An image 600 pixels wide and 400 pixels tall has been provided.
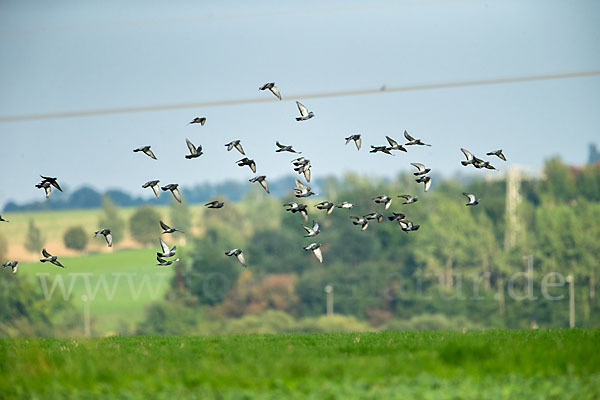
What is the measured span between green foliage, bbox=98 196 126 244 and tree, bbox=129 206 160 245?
1.27 m

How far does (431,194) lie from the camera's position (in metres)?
123

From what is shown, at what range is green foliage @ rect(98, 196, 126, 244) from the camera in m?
113

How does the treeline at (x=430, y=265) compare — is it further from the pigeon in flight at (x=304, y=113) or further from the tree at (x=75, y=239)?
the pigeon in flight at (x=304, y=113)

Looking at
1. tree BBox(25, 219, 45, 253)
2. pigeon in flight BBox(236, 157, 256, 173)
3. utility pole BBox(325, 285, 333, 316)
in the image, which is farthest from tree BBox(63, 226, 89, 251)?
pigeon in flight BBox(236, 157, 256, 173)

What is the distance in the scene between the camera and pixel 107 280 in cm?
11588

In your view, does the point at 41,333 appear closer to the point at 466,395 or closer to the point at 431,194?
the point at 431,194

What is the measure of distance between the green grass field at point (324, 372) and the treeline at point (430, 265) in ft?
300

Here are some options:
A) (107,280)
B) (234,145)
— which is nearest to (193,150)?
(234,145)

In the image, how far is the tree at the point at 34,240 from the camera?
10831cm

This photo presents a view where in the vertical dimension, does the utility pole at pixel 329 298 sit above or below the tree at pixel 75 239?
below

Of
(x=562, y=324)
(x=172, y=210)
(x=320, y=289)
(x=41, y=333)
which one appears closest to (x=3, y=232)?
(x=41, y=333)

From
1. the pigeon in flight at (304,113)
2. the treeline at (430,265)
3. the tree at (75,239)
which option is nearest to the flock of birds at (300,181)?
the pigeon in flight at (304,113)

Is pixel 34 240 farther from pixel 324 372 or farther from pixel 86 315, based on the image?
pixel 324 372

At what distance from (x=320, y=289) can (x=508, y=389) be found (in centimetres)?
10059
